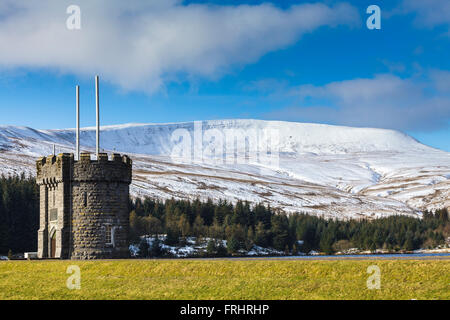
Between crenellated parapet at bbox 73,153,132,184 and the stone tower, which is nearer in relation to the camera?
the stone tower

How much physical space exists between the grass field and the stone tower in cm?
1114

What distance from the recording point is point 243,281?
96.9 feet

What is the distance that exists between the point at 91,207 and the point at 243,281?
789 inches

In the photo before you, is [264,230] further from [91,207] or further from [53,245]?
[91,207]

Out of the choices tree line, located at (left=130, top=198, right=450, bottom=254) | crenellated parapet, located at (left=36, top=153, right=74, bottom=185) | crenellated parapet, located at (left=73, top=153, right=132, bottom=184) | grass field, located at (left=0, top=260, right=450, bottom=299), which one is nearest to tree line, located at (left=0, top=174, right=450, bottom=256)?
tree line, located at (left=130, top=198, right=450, bottom=254)

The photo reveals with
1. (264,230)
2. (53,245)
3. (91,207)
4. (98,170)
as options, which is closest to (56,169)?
(98,170)

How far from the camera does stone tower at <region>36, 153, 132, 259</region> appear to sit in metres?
46.4

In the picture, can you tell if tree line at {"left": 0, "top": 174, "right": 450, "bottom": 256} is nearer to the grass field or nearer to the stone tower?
the stone tower

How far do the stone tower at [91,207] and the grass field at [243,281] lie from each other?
11144 millimetres

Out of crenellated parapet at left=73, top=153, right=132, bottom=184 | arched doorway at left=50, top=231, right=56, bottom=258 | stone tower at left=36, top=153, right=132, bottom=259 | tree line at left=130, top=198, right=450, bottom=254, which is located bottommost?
tree line at left=130, top=198, right=450, bottom=254

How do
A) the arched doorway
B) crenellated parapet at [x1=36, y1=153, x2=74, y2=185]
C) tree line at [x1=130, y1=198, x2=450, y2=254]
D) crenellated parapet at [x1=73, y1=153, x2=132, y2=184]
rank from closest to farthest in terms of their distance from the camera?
crenellated parapet at [x1=73, y1=153, x2=132, y2=184]
crenellated parapet at [x1=36, y1=153, x2=74, y2=185]
the arched doorway
tree line at [x1=130, y1=198, x2=450, y2=254]

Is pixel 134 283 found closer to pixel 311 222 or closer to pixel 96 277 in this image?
pixel 96 277

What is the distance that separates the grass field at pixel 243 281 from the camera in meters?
26.2
